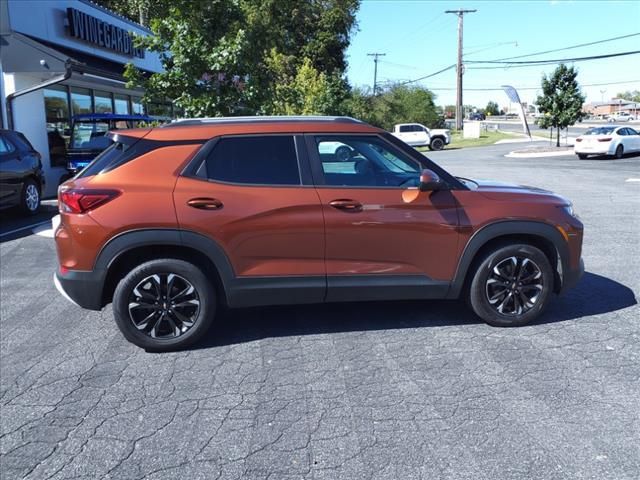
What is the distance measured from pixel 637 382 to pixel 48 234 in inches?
357

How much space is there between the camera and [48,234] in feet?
32.6

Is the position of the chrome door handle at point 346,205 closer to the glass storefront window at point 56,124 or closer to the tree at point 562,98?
the glass storefront window at point 56,124

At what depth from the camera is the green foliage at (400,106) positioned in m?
55.5

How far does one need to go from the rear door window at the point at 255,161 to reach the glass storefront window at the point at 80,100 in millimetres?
17314

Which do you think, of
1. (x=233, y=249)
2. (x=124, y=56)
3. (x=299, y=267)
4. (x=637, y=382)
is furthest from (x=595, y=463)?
(x=124, y=56)

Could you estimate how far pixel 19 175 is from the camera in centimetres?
1105

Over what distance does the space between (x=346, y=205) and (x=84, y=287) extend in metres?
2.12

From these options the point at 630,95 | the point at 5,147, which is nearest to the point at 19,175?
the point at 5,147

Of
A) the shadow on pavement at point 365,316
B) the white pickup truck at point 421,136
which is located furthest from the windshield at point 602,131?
the shadow on pavement at point 365,316

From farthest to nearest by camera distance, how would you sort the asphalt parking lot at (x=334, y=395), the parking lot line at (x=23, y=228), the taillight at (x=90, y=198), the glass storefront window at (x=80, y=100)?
1. the glass storefront window at (x=80, y=100)
2. the parking lot line at (x=23, y=228)
3. the taillight at (x=90, y=198)
4. the asphalt parking lot at (x=334, y=395)

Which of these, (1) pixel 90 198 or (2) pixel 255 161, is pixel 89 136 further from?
(2) pixel 255 161

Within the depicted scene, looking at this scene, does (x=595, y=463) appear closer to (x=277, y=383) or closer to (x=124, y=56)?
(x=277, y=383)

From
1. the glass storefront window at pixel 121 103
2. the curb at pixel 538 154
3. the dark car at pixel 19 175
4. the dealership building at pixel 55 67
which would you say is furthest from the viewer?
the curb at pixel 538 154

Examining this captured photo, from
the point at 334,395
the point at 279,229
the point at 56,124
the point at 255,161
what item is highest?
the point at 56,124
